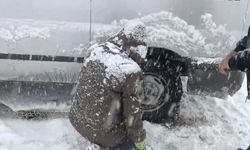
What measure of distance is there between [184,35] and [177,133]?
128 cm

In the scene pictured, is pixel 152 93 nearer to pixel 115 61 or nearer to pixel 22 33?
pixel 22 33

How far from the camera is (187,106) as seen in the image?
20.0 ft

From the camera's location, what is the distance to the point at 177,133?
5.44 metres

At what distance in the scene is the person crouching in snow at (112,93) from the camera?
333cm

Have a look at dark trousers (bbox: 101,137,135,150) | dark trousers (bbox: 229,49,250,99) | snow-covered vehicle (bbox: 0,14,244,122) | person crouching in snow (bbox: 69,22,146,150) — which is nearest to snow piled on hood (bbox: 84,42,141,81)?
person crouching in snow (bbox: 69,22,146,150)

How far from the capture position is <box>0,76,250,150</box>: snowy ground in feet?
16.2

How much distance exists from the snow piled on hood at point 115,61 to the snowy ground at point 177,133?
1728 millimetres

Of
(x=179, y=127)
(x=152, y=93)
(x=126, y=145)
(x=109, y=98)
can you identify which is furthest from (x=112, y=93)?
(x=179, y=127)

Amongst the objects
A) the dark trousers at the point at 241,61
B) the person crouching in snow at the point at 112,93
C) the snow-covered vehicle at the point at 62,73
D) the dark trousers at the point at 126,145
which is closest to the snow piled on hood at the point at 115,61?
the person crouching in snow at the point at 112,93

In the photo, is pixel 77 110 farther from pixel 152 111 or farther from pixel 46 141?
pixel 152 111

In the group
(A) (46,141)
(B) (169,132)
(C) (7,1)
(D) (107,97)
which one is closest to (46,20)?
(C) (7,1)

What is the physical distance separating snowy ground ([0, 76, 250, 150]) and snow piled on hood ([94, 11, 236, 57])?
3.45 feet

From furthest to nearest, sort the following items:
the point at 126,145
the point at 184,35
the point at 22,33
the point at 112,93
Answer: the point at 184,35 < the point at 22,33 < the point at 126,145 < the point at 112,93

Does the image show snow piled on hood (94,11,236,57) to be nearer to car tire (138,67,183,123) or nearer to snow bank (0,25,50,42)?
car tire (138,67,183,123)
